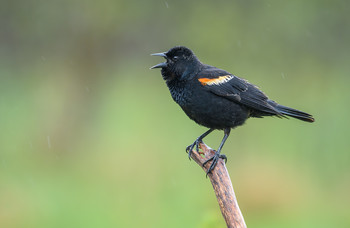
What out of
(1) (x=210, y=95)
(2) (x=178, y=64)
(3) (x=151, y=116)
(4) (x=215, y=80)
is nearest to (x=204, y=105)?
(1) (x=210, y=95)

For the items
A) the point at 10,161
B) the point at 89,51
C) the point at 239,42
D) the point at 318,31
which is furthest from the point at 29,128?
the point at 318,31

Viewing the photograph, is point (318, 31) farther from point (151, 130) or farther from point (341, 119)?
point (151, 130)

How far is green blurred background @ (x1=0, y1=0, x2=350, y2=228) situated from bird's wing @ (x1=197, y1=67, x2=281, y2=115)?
2.63 metres

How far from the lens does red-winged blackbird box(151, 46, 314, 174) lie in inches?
161

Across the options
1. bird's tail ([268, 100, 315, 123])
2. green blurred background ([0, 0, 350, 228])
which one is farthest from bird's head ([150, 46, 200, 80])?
green blurred background ([0, 0, 350, 228])

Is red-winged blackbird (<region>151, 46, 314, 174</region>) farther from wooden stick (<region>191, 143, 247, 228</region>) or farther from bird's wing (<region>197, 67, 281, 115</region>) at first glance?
wooden stick (<region>191, 143, 247, 228</region>)

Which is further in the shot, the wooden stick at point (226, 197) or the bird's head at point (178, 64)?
the bird's head at point (178, 64)

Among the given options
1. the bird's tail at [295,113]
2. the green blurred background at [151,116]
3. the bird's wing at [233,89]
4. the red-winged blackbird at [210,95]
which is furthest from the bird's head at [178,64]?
the green blurred background at [151,116]

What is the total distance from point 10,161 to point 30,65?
240cm

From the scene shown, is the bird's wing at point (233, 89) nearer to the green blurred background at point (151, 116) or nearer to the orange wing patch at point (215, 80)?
the orange wing patch at point (215, 80)

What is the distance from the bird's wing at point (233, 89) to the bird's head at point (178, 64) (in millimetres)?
120

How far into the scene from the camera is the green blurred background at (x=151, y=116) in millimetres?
6941

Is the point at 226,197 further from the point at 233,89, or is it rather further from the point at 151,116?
the point at 151,116

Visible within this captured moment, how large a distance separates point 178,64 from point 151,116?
15.4ft
